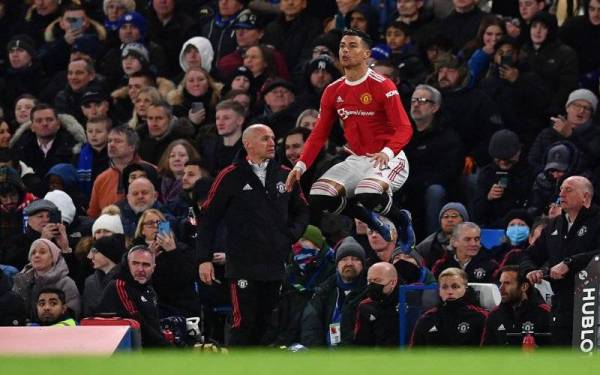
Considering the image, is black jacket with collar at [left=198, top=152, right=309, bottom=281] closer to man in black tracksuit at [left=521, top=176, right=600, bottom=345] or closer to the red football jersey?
the red football jersey

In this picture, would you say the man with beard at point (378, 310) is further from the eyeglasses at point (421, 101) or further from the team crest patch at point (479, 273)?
the eyeglasses at point (421, 101)

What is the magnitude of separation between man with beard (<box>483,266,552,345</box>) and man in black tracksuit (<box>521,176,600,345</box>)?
6.2 inches

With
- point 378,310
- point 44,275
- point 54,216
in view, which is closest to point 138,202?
point 54,216

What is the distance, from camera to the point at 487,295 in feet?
52.3

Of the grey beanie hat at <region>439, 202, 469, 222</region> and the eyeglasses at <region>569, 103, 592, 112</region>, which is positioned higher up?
the eyeglasses at <region>569, 103, 592, 112</region>

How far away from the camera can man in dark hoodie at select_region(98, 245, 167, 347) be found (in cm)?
1552

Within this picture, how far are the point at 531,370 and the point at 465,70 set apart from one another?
35.3ft

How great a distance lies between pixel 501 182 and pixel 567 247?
2625mm

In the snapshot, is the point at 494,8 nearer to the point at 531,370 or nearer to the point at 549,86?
the point at 549,86

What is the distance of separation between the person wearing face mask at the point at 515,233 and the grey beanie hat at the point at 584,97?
1373 millimetres

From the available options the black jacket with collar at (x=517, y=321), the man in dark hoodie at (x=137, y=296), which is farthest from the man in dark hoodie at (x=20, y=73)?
the black jacket with collar at (x=517, y=321)

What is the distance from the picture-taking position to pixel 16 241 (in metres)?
18.5

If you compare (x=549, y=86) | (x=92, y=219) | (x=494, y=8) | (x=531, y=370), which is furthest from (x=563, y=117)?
(x=531, y=370)

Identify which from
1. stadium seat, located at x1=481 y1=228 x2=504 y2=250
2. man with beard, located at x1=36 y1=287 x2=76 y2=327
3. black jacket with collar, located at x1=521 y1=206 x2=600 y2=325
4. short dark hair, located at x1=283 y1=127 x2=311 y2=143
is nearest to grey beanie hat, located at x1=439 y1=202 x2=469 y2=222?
stadium seat, located at x1=481 y1=228 x2=504 y2=250
